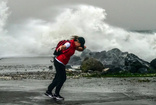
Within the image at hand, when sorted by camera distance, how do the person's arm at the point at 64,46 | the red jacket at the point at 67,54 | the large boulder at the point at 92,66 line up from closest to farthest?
the person's arm at the point at 64,46 < the red jacket at the point at 67,54 < the large boulder at the point at 92,66

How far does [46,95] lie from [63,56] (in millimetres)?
1397

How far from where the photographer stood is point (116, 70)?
25906mm

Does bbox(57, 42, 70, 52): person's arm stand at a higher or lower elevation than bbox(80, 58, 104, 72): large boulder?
higher

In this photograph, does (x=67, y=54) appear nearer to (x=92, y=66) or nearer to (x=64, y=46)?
(x=64, y=46)

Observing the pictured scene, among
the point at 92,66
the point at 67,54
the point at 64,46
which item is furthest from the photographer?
the point at 92,66

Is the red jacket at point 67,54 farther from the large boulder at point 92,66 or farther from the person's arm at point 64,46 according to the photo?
the large boulder at point 92,66

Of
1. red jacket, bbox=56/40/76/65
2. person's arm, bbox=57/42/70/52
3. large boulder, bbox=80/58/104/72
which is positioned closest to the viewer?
person's arm, bbox=57/42/70/52

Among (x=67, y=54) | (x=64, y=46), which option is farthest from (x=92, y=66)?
(x=64, y=46)

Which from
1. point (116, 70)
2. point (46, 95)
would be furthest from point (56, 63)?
point (116, 70)

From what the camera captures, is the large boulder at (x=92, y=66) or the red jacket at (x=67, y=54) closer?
the red jacket at (x=67, y=54)

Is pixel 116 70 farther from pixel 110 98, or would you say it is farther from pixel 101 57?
pixel 101 57

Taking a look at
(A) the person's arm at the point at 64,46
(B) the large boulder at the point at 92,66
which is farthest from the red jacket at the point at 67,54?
(B) the large boulder at the point at 92,66

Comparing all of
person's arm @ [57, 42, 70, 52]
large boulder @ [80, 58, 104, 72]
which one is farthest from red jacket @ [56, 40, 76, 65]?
large boulder @ [80, 58, 104, 72]

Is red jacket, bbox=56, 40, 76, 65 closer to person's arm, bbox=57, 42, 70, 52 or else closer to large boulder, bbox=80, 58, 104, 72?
person's arm, bbox=57, 42, 70, 52
